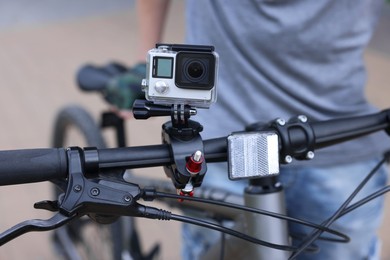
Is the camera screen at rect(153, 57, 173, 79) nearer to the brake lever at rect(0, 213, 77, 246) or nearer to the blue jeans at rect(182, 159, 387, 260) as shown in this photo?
the brake lever at rect(0, 213, 77, 246)

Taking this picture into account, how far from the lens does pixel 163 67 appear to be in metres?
1.05

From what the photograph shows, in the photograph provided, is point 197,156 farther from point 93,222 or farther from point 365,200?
point 93,222

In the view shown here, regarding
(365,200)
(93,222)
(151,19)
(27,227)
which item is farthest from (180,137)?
(93,222)

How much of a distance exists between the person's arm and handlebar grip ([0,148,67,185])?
1107mm

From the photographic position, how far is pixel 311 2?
1654 mm

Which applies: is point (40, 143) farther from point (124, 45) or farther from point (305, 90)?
point (305, 90)

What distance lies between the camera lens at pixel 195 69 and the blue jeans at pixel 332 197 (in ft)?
2.65

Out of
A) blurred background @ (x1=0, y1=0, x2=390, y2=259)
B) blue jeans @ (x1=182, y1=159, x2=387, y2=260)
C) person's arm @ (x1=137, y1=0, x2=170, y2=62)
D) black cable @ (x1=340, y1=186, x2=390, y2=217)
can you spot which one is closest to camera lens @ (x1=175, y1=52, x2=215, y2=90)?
black cable @ (x1=340, y1=186, x2=390, y2=217)

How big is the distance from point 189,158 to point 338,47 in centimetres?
79

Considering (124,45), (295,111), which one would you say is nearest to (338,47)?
(295,111)

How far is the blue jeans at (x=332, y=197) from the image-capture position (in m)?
1.79

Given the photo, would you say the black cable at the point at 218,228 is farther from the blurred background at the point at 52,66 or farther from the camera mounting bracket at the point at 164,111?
the blurred background at the point at 52,66

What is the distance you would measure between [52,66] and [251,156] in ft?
17.7

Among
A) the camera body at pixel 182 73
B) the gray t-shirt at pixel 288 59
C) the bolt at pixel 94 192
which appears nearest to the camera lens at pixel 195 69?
the camera body at pixel 182 73
